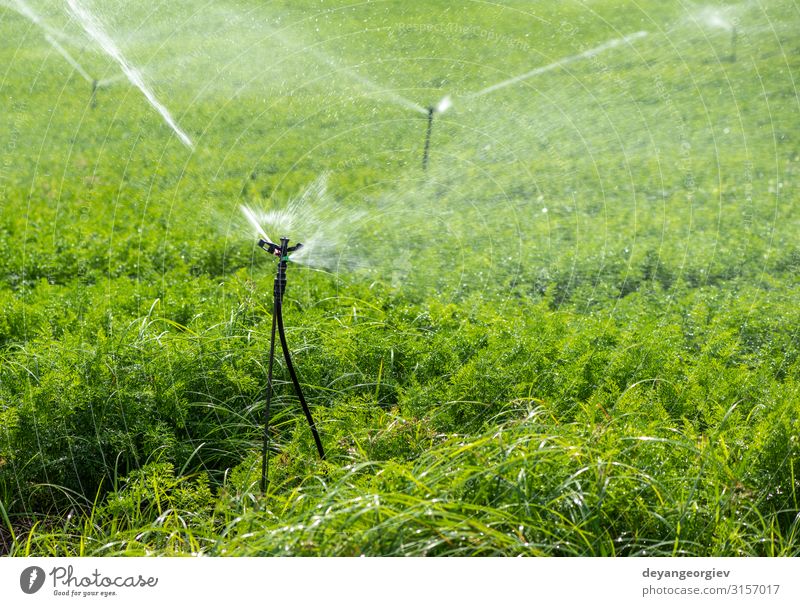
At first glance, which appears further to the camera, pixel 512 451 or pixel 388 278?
pixel 388 278

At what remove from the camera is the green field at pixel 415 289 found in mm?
3812

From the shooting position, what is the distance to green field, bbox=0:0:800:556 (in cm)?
381

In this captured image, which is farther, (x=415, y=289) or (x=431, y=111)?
(x=431, y=111)

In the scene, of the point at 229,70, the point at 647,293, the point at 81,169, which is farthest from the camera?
the point at 81,169

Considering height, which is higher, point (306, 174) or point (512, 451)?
point (306, 174)

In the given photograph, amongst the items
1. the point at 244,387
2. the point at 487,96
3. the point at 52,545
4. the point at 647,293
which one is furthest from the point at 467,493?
the point at 487,96

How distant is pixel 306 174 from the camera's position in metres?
9.10

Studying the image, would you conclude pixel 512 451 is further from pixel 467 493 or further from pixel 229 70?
pixel 229 70

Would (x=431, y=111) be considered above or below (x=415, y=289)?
above

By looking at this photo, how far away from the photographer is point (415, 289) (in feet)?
22.5

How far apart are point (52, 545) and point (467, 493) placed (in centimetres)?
195

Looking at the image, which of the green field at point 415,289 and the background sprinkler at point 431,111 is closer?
the green field at point 415,289

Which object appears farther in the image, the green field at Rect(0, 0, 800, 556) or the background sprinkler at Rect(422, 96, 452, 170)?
the background sprinkler at Rect(422, 96, 452, 170)

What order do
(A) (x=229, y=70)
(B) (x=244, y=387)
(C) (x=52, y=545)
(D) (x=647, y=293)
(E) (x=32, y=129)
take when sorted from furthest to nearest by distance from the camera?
(E) (x=32, y=129) → (A) (x=229, y=70) → (D) (x=647, y=293) → (B) (x=244, y=387) → (C) (x=52, y=545)
